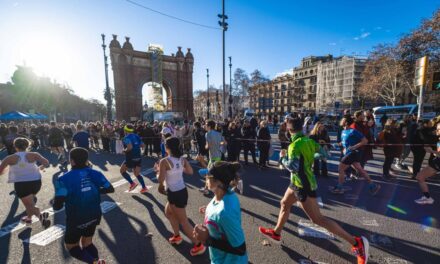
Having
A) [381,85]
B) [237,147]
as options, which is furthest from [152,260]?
[381,85]

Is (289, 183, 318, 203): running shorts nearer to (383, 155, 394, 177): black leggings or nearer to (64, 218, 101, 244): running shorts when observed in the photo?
(64, 218, 101, 244): running shorts

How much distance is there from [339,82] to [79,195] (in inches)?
2964

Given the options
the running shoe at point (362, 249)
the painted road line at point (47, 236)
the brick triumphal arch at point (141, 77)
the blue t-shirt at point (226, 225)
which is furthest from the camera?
the brick triumphal arch at point (141, 77)

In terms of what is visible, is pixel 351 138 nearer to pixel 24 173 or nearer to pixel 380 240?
pixel 380 240

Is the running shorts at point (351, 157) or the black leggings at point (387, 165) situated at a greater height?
the running shorts at point (351, 157)

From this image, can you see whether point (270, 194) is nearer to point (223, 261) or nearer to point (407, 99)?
point (223, 261)

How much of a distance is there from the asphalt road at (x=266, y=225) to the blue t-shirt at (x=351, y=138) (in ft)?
4.29

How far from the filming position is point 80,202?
2340 mm

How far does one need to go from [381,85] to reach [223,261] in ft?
127

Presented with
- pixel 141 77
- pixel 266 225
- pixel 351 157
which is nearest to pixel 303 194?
pixel 266 225

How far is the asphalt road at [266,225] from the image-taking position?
303 centimetres

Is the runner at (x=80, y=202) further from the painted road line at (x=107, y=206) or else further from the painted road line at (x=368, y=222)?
the painted road line at (x=368, y=222)

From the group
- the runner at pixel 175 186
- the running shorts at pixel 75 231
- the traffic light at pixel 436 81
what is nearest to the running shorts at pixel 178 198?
the runner at pixel 175 186

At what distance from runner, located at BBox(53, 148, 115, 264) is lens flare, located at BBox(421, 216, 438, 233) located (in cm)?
520
